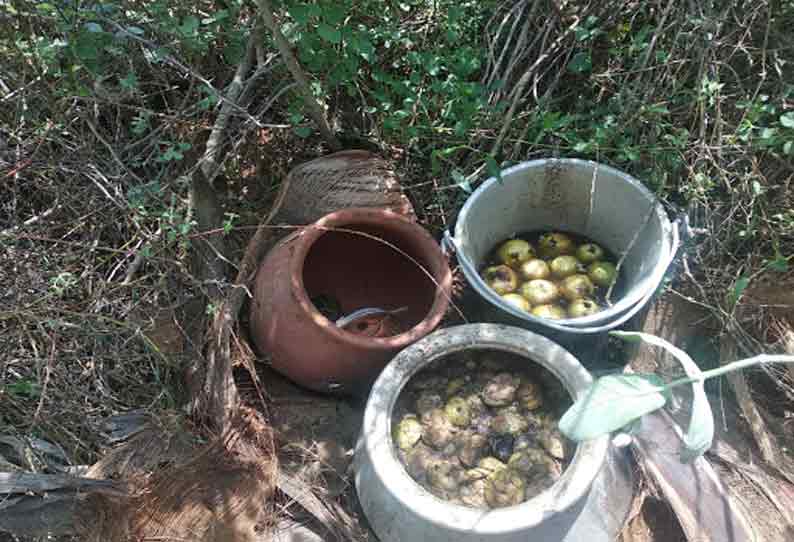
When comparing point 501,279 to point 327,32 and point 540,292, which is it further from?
point 327,32

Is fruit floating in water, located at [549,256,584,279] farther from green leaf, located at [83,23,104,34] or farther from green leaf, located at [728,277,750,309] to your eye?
green leaf, located at [83,23,104,34]

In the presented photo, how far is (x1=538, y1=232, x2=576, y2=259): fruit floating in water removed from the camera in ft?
7.90

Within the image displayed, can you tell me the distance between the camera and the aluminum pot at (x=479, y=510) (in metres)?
1.66

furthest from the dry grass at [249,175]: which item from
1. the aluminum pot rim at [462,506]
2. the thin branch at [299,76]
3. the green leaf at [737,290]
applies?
the aluminum pot rim at [462,506]

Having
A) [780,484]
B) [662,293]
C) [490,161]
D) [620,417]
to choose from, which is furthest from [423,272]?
[780,484]

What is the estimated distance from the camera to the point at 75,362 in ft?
6.53

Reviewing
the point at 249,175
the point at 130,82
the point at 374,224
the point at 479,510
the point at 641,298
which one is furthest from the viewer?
the point at 249,175

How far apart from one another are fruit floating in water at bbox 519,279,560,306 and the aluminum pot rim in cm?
30

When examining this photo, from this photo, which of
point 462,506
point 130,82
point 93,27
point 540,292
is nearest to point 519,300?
point 540,292

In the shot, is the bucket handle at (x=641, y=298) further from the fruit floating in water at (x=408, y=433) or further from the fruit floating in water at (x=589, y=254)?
the fruit floating in water at (x=408, y=433)

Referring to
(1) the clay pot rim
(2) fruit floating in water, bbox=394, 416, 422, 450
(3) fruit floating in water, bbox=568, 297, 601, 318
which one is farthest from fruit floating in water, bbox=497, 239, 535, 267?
(2) fruit floating in water, bbox=394, 416, 422, 450

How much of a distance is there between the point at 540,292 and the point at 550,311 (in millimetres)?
71

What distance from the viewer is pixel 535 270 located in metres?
2.30

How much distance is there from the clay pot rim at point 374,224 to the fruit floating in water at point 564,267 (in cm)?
44
